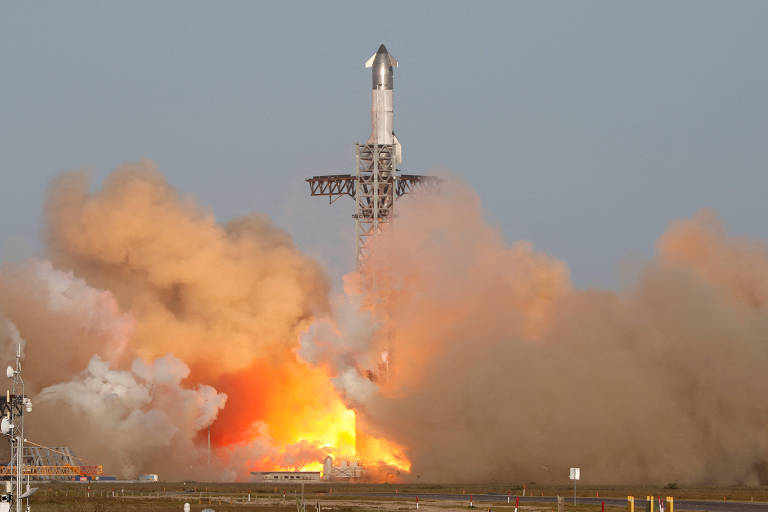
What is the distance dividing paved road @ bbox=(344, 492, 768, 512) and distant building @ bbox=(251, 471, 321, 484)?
506 inches

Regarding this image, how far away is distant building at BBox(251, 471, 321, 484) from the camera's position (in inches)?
3529

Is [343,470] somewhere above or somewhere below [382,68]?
below

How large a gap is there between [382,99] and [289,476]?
2439 cm

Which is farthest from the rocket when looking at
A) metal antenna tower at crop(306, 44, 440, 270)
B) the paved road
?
the paved road

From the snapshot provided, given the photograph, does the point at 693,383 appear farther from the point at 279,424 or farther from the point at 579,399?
the point at 279,424

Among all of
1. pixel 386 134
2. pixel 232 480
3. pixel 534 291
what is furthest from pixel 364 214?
pixel 232 480

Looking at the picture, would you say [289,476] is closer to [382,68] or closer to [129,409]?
[129,409]

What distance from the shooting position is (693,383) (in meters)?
86.8

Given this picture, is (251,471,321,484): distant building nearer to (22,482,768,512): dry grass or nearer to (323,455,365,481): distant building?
(323,455,365,481): distant building

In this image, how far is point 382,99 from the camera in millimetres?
93688

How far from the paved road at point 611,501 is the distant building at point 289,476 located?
12.8m

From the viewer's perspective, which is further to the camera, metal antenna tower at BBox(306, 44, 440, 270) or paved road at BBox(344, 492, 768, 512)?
metal antenna tower at BBox(306, 44, 440, 270)

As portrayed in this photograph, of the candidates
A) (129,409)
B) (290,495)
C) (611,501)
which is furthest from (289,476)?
(611,501)

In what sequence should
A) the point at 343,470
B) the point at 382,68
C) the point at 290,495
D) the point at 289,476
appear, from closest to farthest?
the point at 290,495
the point at 343,470
the point at 289,476
the point at 382,68
